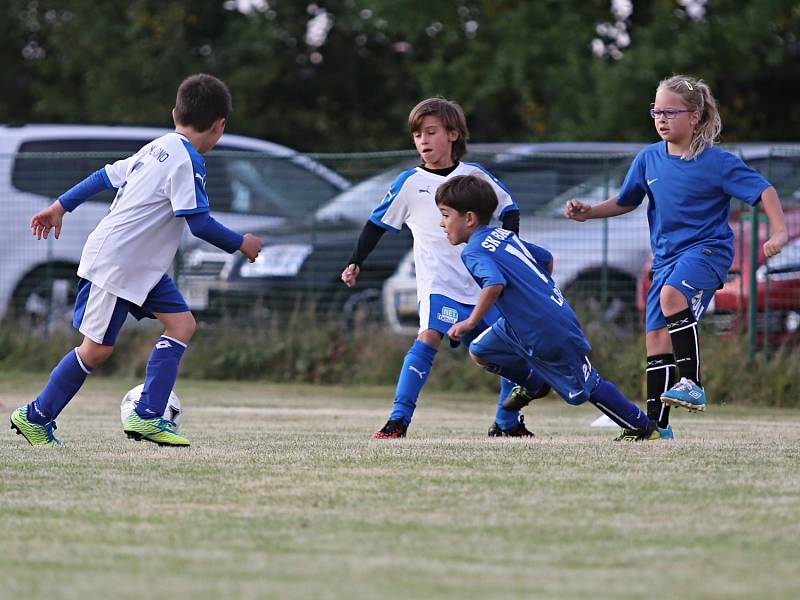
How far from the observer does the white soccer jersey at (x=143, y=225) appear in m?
7.20

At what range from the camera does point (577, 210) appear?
791 centimetres

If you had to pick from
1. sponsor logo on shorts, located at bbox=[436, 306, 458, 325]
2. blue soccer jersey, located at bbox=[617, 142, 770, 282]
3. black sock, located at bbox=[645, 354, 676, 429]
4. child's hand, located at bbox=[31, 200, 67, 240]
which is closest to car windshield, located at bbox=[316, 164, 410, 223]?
sponsor logo on shorts, located at bbox=[436, 306, 458, 325]

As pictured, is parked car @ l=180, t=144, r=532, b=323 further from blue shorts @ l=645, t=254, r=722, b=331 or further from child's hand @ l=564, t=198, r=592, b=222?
blue shorts @ l=645, t=254, r=722, b=331

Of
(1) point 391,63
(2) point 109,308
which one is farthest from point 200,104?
(1) point 391,63

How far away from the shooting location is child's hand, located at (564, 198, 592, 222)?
309 inches

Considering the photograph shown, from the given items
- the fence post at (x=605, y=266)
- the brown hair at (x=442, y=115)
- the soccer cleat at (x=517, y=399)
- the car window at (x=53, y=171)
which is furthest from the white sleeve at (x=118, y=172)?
the car window at (x=53, y=171)

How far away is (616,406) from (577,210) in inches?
39.9

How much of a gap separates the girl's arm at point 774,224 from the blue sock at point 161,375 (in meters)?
2.72

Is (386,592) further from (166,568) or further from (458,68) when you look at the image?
(458,68)

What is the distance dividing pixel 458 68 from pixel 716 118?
16.4 m

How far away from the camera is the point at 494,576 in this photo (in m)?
4.02

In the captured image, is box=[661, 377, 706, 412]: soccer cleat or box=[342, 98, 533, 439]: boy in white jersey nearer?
box=[661, 377, 706, 412]: soccer cleat

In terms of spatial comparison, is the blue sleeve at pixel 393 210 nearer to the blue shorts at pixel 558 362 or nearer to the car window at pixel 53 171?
the blue shorts at pixel 558 362

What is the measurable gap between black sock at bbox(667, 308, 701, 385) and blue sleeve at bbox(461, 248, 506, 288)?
3.24 ft
